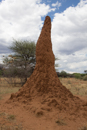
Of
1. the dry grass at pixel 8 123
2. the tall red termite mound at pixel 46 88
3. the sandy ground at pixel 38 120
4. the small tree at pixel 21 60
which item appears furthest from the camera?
the small tree at pixel 21 60

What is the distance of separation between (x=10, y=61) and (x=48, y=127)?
1057 centimetres

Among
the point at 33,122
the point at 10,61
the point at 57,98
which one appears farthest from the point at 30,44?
the point at 33,122

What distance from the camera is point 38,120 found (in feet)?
11.4

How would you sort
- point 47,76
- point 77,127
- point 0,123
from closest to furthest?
point 0,123, point 77,127, point 47,76

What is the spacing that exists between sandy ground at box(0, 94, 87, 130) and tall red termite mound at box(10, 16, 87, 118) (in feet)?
1.19

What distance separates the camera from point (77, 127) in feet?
10.7

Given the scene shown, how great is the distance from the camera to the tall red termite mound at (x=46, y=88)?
14.4ft

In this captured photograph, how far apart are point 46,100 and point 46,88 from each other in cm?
60

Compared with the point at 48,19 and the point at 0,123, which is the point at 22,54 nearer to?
the point at 48,19

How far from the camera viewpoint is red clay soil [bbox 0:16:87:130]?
3.52m

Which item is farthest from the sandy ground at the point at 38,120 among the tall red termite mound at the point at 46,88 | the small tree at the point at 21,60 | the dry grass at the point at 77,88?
the small tree at the point at 21,60

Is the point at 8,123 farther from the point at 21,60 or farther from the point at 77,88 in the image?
the point at 21,60

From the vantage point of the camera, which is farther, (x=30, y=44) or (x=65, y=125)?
(x=30, y=44)

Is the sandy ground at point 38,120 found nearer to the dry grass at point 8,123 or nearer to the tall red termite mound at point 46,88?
the dry grass at point 8,123
